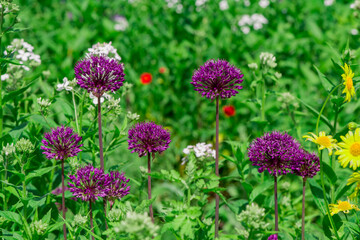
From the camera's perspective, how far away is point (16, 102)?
2715mm

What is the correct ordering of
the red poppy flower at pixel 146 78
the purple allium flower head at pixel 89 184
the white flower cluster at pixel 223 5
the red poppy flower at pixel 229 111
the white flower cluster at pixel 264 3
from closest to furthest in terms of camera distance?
1. the purple allium flower head at pixel 89 184
2. the red poppy flower at pixel 229 111
3. the red poppy flower at pixel 146 78
4. the white flower cluster at pixel 223 5
5. the white flower cluster at pixel 264 3

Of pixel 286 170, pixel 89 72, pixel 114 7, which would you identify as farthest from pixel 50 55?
pixel 286 170

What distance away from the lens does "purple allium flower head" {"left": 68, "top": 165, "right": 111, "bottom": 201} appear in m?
1.85

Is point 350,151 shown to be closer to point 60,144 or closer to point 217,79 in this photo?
point 217,79

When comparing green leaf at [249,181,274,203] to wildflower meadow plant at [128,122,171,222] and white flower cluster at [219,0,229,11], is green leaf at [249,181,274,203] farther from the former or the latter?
white flower cluster at [219,0,229,11]

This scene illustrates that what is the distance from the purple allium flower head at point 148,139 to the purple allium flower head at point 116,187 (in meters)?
0.13

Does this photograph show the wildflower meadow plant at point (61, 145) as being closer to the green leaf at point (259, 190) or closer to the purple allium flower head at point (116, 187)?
the purple allium flower head at point (116, 187)

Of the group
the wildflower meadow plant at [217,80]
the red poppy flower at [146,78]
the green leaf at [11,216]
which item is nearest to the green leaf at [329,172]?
the wildflower meadow plant at [217,80]

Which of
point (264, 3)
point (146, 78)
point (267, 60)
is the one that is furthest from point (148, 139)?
point (264, 3)

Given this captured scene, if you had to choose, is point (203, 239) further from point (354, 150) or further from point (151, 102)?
point (151, 102)

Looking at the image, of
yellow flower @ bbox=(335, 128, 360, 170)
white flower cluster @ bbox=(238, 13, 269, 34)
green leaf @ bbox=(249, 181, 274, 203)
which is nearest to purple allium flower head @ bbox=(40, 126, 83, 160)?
green leaf @ bbox=(249, 181, 274, 203)

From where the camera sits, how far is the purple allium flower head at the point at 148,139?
6.25 feet

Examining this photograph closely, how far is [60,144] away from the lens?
190 centimetres

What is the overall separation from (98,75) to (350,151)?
3.69ft
